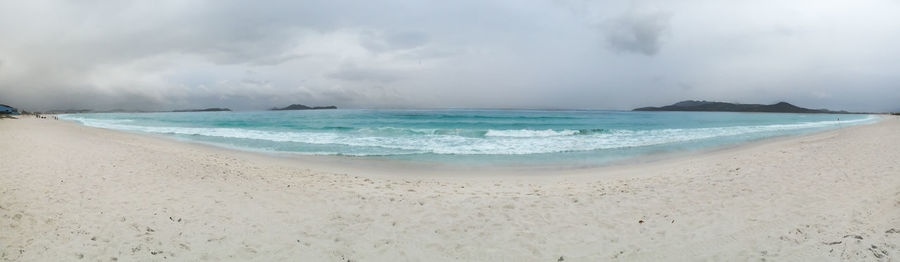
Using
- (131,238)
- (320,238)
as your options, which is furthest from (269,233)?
(131,238)

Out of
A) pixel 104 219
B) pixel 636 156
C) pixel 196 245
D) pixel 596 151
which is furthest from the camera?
pixel 596 151

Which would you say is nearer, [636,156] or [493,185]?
[493,185]

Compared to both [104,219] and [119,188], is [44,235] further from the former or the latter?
[119,188]

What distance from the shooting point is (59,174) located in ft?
30.9

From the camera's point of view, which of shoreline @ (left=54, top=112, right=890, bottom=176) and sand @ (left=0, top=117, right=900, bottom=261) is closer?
sand @ (left=0, top=117, right=900, bottom=261)

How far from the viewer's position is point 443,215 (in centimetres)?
709

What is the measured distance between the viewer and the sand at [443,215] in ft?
17.6

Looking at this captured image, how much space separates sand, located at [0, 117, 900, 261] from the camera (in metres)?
5.38

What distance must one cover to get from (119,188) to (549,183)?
9894 millimetres

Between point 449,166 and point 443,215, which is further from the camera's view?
point 449,166

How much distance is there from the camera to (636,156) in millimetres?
16203

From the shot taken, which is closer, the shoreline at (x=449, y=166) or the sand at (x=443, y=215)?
the sand at (x=443, y=215)

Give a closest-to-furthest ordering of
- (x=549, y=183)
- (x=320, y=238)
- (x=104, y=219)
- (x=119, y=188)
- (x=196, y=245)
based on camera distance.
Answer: (x=196, y=245) < (x=320, y=238) < (x=104, y=219) < (x=119, y=188) < (x=549, y=183)

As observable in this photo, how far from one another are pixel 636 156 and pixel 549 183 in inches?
308
